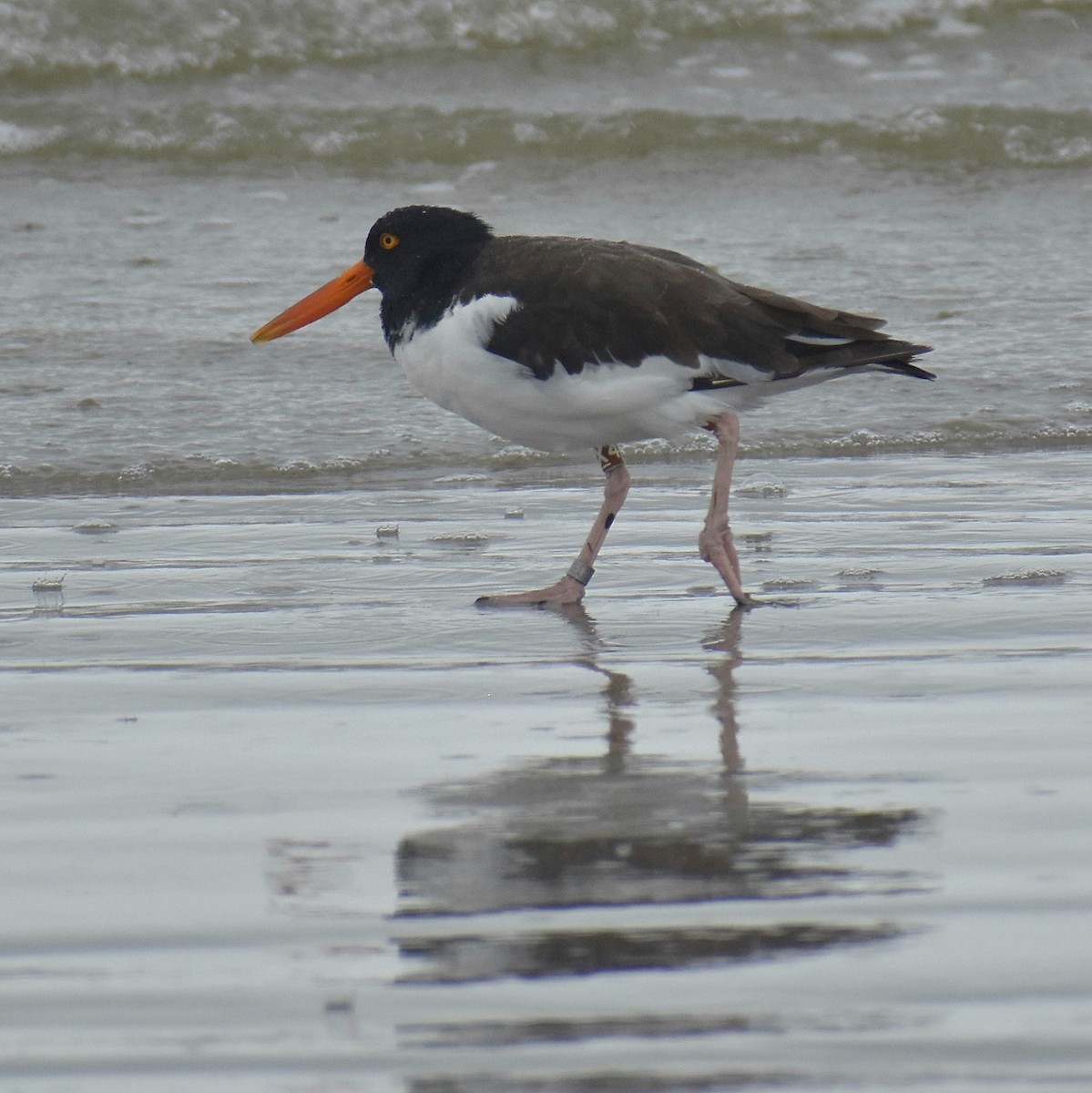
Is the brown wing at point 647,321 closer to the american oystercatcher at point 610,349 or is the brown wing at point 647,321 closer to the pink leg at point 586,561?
the american oystercatcher at point 610,349

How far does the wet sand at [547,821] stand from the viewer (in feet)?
6.44

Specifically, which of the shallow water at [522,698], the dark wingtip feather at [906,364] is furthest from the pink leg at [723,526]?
the dark wingtip feather at [906,364]

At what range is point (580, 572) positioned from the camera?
450 cm

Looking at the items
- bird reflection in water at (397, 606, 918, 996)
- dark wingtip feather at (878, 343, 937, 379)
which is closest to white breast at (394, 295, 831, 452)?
dark wingtip feather at (878, 343, 937, 379)

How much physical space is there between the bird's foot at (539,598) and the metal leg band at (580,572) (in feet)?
0.18

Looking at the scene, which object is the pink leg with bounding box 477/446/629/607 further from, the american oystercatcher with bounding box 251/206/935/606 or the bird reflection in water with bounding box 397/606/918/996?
the bird reflection in water with bounding box 397/606/918/996

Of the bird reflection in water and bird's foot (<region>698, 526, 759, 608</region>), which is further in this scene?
bird's foot (<region>698, 526, 759, 608</region>)

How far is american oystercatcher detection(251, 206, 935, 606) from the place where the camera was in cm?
459

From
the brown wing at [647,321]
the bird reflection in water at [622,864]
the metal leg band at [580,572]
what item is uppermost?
the brown wing at [647,321]

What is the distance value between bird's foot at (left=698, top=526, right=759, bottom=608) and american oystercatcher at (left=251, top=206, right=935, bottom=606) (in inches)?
0.9

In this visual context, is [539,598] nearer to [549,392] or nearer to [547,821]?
[549,392]

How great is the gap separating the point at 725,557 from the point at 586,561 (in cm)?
35

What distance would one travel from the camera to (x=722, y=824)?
2.63 metres

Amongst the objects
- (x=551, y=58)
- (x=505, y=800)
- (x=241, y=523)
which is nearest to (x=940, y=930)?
(x=505, y=800)
